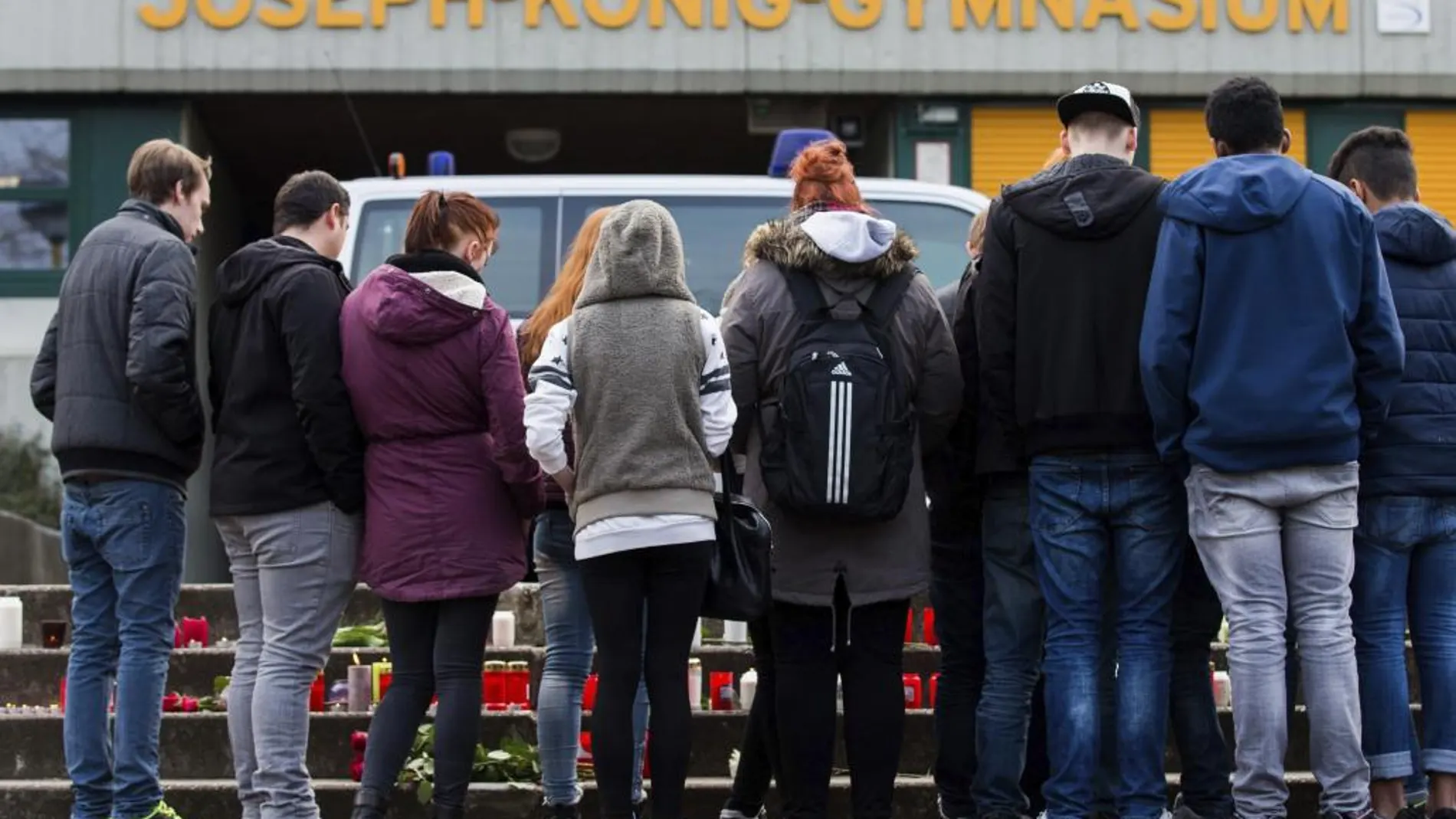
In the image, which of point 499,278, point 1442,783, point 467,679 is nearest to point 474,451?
point 467,679

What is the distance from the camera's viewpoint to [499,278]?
421 inches

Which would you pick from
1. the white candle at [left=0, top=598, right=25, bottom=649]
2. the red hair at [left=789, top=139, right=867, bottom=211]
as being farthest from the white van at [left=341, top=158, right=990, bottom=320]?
the red hair at [left=789, top=139, right=867, bottom=211]

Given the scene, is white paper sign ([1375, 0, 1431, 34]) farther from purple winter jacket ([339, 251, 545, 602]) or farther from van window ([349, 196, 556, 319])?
purple winter jacket ([339, 251, 545, 602])

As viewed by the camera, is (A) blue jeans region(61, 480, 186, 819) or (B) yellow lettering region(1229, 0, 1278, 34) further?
(B) yellow lettering region(1229, 0, 1278, 34)

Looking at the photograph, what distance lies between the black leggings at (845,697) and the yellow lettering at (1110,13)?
10680mm

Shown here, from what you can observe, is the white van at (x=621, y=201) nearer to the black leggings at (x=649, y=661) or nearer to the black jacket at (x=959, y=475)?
the black jacket at (x=959, y=475)

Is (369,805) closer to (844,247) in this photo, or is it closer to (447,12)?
(844,247)

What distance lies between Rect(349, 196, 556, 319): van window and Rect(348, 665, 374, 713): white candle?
2.54 m

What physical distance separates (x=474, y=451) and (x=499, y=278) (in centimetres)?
408

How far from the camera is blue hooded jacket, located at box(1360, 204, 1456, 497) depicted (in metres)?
6.61

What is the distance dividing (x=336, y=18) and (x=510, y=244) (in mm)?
6145

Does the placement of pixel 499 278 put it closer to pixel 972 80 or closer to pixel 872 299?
pixel 872 299

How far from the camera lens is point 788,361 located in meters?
6.64

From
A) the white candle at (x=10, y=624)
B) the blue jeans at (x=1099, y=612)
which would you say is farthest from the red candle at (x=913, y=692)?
the white candle at (x=10, y=624)
